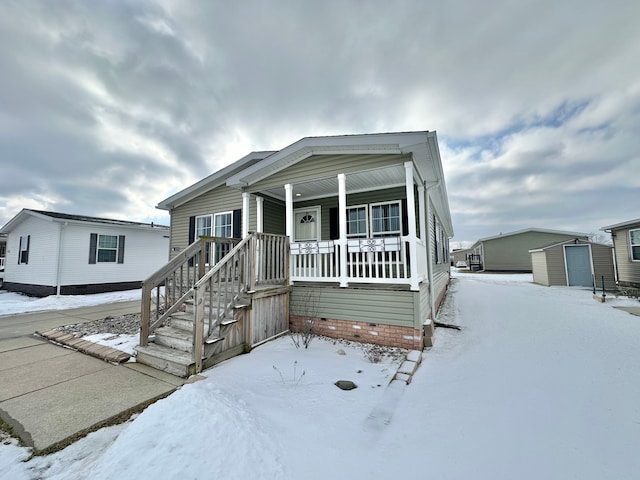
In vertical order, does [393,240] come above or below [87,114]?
below

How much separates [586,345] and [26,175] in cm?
2628

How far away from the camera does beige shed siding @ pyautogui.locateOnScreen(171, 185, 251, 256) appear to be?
8.16 m

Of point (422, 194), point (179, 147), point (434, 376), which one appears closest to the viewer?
point (434, 376)

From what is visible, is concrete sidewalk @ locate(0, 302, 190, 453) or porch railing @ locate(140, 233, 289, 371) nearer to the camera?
concrete sidewalk @ locate(0, 302, 190, 453)

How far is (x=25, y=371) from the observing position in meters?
3.81

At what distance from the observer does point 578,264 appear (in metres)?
13.7

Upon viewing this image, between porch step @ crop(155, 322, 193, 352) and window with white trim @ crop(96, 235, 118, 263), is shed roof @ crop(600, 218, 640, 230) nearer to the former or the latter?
porch step @ crop(155, 322, 193, 352)

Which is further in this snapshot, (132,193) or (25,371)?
(132,193)

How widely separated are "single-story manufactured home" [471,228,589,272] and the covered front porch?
23.9 m

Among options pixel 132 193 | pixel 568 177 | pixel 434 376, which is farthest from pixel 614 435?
pixel 132 193

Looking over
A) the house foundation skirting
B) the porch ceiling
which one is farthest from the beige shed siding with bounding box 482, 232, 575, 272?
the house foundation skirting

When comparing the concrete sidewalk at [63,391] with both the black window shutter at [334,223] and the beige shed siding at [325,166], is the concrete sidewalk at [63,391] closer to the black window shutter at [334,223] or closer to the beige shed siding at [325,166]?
the beige shed siding at [325,166]

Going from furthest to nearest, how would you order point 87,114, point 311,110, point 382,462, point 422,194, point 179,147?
point 179,147 → point 311,110 → point 87,114 → point 422,194 → point 382,462

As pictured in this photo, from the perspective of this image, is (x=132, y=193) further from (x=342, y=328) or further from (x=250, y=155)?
(x=342, y=328)
